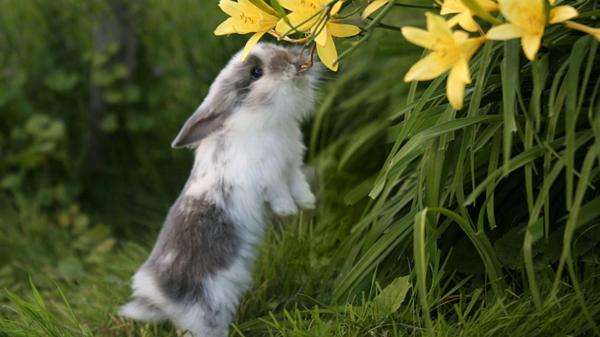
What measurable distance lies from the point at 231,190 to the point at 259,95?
0.29 meters

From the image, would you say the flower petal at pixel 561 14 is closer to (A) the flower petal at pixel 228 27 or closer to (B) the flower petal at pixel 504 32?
(B) the flower petal at pixel 504 32

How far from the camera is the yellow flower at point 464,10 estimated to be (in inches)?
83.1

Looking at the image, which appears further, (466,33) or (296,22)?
(296,22)

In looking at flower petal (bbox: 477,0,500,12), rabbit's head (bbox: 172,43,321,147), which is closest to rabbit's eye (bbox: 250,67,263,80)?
rabbit's head (bbox: 172,43,321,147)

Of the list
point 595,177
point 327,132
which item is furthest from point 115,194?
point 595,177

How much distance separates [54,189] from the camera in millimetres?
4613

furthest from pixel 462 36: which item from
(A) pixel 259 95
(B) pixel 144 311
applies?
(B) pixel 144 311

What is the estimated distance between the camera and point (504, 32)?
6.72ft

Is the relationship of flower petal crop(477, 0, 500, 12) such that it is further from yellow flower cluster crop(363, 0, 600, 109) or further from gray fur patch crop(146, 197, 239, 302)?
gray fur patch crop(146, 197, 239, 302)

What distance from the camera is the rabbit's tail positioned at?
9.32 feet

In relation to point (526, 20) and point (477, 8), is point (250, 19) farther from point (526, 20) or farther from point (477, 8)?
point (526, 20)

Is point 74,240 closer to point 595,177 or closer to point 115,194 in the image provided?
point 115,194

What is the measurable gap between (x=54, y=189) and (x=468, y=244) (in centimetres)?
249

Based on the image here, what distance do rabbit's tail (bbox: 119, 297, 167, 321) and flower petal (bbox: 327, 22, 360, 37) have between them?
3.28 ft
